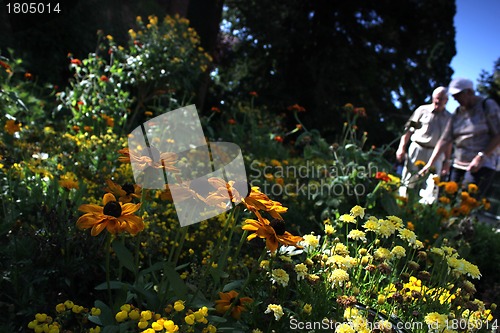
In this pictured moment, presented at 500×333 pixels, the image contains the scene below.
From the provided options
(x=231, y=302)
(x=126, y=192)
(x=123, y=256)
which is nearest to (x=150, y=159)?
(x=126, y=192)

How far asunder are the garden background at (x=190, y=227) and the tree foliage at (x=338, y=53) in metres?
0.32

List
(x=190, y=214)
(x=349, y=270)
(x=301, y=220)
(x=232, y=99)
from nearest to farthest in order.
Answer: (x=190, y=214) < (x=349, y=270) < (x=301, y=220) < (x=232, y=99)

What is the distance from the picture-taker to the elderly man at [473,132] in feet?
13.6

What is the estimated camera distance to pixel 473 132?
423cm

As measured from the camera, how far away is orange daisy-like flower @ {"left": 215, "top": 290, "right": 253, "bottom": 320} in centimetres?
142

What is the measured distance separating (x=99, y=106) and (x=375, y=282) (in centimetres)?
340

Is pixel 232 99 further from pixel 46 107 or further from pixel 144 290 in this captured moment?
pixel 144 290

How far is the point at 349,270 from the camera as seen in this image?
1.76 meters

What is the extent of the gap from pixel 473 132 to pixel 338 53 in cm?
602

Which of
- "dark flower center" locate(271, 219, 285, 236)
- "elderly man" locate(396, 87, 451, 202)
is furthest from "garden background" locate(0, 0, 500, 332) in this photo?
"elderly man" locate(396, 87, 451, 202)

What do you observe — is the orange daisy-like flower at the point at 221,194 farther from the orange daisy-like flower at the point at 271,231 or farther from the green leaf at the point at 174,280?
the green leaf at the point at 174,280

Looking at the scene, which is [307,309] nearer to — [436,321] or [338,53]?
[436,321]

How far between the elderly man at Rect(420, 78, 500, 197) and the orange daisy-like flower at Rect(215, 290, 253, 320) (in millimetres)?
3043

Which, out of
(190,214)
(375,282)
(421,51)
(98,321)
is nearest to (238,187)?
(190,214)
